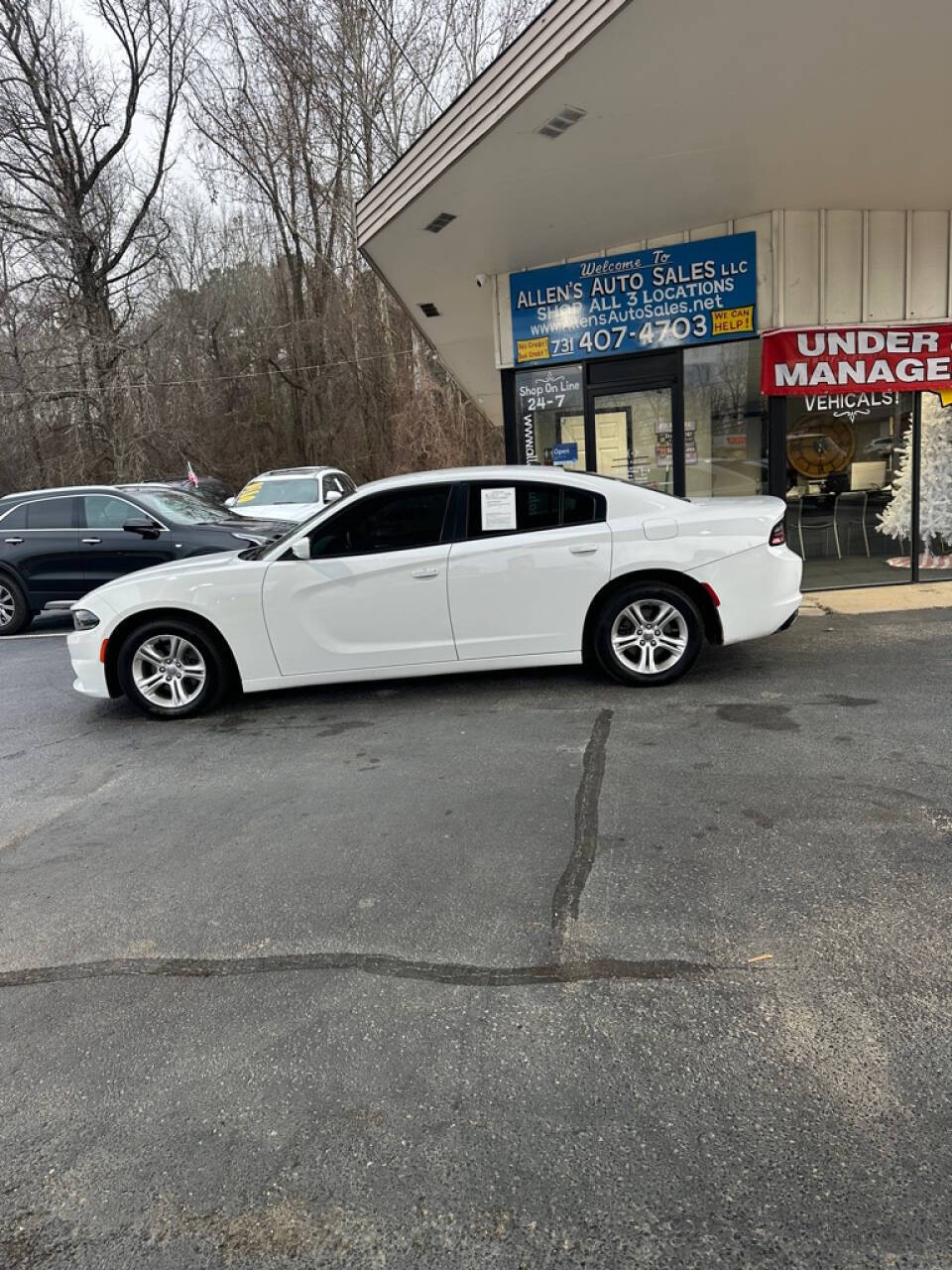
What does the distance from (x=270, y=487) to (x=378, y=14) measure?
16.9m

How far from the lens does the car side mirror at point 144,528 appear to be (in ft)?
31.7

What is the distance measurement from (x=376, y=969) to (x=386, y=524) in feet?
11.7

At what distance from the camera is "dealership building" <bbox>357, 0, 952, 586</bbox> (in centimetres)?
599

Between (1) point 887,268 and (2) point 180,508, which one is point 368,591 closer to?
(2) point 180,508

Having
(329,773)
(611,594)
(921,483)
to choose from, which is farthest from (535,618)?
(921,483)

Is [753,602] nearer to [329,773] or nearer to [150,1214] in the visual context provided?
[329,773]

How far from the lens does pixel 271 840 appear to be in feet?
13.0

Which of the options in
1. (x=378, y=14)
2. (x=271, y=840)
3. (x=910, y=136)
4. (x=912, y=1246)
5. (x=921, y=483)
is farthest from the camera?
(x=378, y=14)

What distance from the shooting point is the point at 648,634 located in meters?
5.90

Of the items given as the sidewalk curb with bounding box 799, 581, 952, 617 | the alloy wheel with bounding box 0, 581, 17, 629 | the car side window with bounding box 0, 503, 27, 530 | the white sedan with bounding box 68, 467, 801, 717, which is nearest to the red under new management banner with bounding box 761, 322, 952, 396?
the sidewalk curb with bounding box 799, 581, 952, 617

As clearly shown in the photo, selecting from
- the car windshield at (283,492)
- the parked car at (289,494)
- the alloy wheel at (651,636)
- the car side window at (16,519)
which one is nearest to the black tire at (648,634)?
the alloy wheel at (651,636)

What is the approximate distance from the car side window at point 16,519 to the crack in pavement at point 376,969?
8.56 meters

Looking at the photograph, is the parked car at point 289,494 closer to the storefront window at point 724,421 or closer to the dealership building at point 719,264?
→ the dealership building at point 719,264

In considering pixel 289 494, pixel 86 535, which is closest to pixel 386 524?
pixel 86 535
